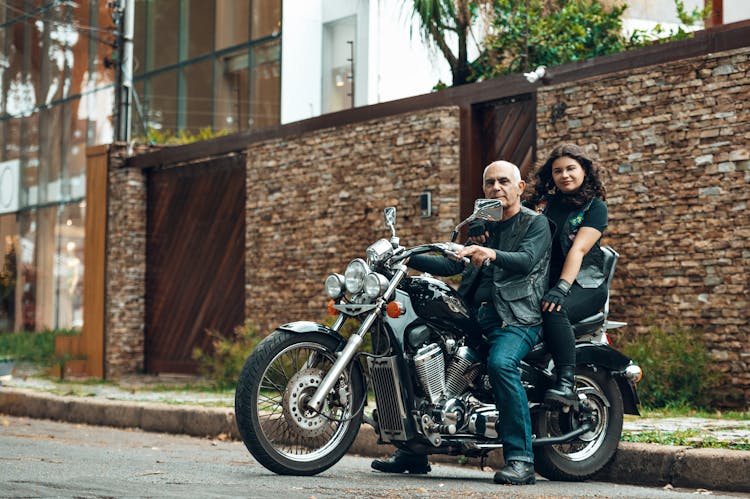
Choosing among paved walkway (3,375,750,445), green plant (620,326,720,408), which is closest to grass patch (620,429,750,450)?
paved walkway (3,375,750,445)

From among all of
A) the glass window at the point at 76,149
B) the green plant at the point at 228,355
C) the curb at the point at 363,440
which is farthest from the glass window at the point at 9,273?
the curb at the point at 363,440

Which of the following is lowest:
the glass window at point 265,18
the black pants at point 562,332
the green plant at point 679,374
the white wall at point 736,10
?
the green plant at point 679,374

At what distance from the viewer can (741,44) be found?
32.2 ft

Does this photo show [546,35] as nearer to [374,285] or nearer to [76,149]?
[374,285]

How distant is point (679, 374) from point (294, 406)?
483cm

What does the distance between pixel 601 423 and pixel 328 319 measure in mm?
6694

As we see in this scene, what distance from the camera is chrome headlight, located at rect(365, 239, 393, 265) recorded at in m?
6.18

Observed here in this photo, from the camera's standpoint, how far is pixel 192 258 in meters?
16.6

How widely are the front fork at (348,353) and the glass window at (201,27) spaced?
16.8 meters

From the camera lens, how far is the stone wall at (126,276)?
56.1 feet

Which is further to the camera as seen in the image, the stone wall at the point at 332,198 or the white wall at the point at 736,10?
the white wall at the point at 736,10

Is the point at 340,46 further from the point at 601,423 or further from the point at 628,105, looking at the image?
the point at 601,423

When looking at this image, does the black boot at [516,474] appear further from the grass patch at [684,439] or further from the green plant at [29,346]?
the green plant at [29,346]

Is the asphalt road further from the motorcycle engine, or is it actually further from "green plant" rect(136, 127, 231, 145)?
"green plant" rect(136, 127, 231, 145)
